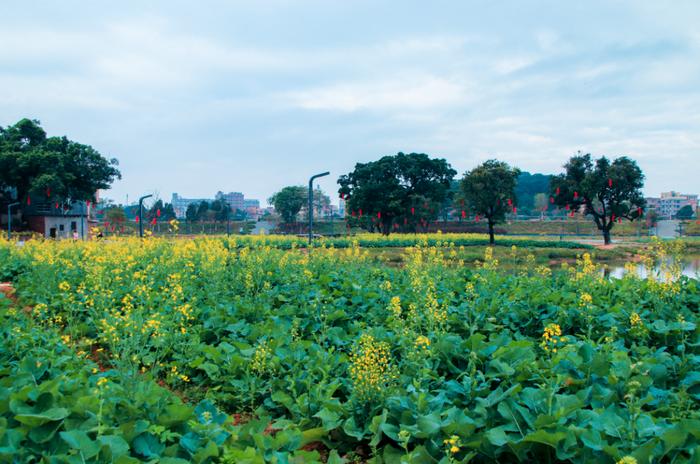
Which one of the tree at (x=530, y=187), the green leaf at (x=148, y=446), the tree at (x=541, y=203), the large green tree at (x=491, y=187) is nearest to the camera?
the green leaf at (x=148, y=446)

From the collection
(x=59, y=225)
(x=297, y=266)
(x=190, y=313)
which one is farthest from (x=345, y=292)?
(x=59, y=225)

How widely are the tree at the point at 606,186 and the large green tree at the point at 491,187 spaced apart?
447 centimetres

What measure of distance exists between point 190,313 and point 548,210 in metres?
69.0

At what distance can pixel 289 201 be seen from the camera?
208 feet

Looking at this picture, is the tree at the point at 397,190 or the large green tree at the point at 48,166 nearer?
the large green tree at the point at 48,166

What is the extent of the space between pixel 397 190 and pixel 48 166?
22.8 meters

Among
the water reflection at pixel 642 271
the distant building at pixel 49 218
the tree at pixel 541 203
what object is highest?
the tree at pixel 541 203

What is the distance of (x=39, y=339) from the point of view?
469 centimetres

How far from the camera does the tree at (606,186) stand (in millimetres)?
30469

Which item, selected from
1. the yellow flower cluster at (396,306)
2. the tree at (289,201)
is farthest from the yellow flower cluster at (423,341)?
the tree at (289,201)

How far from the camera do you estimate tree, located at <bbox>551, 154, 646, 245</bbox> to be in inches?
1200

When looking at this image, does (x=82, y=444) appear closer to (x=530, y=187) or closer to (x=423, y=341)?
(x=423, y=341)

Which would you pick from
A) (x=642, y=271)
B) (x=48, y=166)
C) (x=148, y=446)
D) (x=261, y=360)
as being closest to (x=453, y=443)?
(x=148, y=446)

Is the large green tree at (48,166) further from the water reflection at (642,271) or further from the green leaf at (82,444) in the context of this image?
the green leaf at (82,444)
